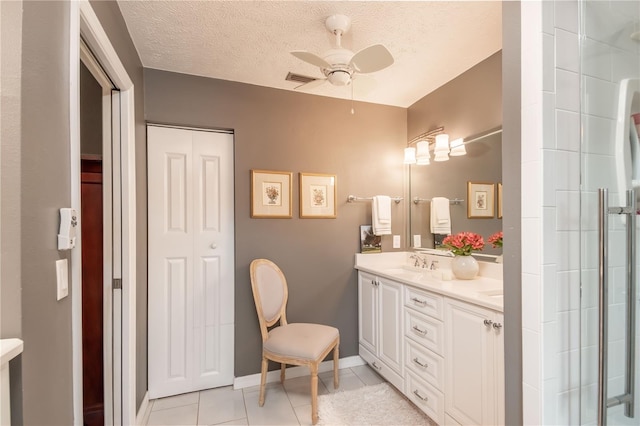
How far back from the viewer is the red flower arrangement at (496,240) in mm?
2059

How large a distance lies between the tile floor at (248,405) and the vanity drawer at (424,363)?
22.0 inches

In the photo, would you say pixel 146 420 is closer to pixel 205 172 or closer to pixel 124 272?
pixel 124 272

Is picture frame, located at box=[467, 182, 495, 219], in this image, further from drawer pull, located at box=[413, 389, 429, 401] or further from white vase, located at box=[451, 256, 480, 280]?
drawer pull, located at box=[413, 389, 429, 401]

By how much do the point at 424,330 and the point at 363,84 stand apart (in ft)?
6.36

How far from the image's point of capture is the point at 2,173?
68 cm

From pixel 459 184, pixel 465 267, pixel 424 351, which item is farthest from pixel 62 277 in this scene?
pixel 459 184

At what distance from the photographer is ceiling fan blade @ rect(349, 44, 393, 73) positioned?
150 centimetres

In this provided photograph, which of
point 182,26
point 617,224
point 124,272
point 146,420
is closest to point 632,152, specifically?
point 617,224

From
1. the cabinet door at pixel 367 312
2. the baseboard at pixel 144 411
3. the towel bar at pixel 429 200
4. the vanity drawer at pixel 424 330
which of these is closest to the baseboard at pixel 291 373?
the cabinet door at pixel 367 312

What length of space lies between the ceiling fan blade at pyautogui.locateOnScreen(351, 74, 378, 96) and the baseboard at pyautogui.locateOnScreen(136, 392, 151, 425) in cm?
282

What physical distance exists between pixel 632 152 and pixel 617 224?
0.91 ft

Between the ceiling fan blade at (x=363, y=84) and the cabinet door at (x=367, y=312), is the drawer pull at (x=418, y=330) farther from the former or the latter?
the ceiling fan blade at (x=363, y=84)

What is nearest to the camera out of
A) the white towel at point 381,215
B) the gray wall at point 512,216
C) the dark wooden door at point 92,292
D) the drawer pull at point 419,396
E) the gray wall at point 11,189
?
the gray wall at point 11,189

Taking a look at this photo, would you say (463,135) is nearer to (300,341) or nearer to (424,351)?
(424,351)
